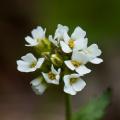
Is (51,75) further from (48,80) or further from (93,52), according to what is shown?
(93,52)

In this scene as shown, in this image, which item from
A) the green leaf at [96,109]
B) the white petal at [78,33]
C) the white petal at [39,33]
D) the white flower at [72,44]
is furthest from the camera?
the green leaf at [96,109]

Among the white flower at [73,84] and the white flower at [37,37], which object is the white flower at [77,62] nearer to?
the white flower at [73,84]

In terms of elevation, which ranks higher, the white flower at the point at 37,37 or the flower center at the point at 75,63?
the white flower at the point at 37,37

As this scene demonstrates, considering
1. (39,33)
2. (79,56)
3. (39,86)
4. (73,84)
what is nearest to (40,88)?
(39,86)

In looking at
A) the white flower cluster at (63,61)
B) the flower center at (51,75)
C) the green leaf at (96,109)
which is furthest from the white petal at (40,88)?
the green leaf at (96,109)

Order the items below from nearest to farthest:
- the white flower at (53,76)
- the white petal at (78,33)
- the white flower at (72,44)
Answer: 1. the white flower at (53,76)
2. the white flower at (72,44)
3. the white petal at (78,33)

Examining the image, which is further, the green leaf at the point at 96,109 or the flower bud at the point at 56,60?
the green leaf at the point at 96,109

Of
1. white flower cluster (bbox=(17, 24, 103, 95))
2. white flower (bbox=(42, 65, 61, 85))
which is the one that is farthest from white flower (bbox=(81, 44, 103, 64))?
white flower (bbox=(42, 65, 61, 85))
